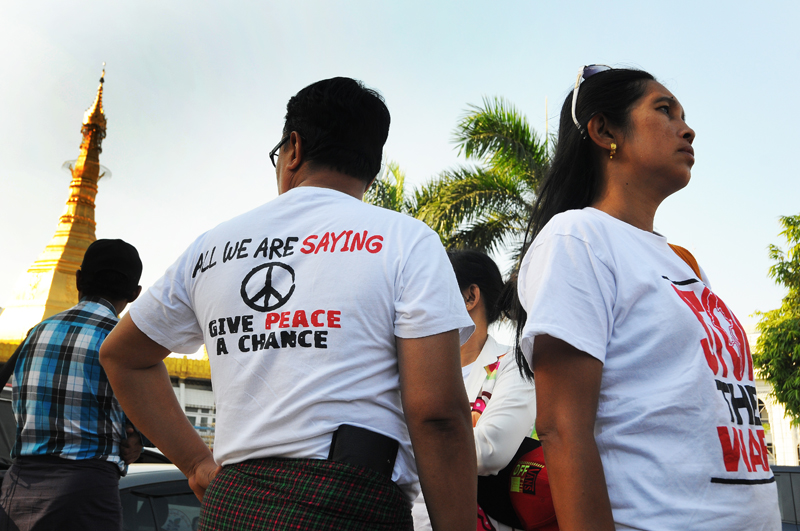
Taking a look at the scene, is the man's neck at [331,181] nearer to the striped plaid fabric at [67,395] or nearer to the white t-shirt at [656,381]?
the white t-shirt at [656,381]

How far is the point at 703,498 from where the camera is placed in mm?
1174

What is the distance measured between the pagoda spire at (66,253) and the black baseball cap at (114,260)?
21528 millimetres

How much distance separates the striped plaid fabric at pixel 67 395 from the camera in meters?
2.67

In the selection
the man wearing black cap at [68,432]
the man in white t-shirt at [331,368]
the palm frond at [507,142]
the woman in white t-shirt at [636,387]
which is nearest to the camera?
the woman in white t-shirt at [636,387]

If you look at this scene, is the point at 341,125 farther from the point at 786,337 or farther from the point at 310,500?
the point at 786,337

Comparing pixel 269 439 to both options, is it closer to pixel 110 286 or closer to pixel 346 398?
pixel 346 398

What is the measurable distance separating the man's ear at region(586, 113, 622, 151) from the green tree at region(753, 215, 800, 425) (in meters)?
16.3

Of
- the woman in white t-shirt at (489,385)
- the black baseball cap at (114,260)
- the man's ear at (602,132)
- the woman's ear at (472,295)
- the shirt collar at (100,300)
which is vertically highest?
the black baseball cap at (114,260)

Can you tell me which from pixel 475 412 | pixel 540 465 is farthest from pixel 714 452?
pixel 475 412

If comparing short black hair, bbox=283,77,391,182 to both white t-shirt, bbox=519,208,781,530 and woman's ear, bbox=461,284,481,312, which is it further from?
woman's ear, bbox=461,284,481,312

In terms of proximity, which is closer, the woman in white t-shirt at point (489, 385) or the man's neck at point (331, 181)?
the man's neck at point (331, 181)

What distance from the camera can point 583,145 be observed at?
1.71 metres

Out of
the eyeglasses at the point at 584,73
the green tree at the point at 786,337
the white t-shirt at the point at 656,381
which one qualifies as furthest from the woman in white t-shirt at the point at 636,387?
the green tree at the point at 786,337

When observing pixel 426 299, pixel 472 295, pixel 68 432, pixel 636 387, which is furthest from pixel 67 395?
pixel 636 387
